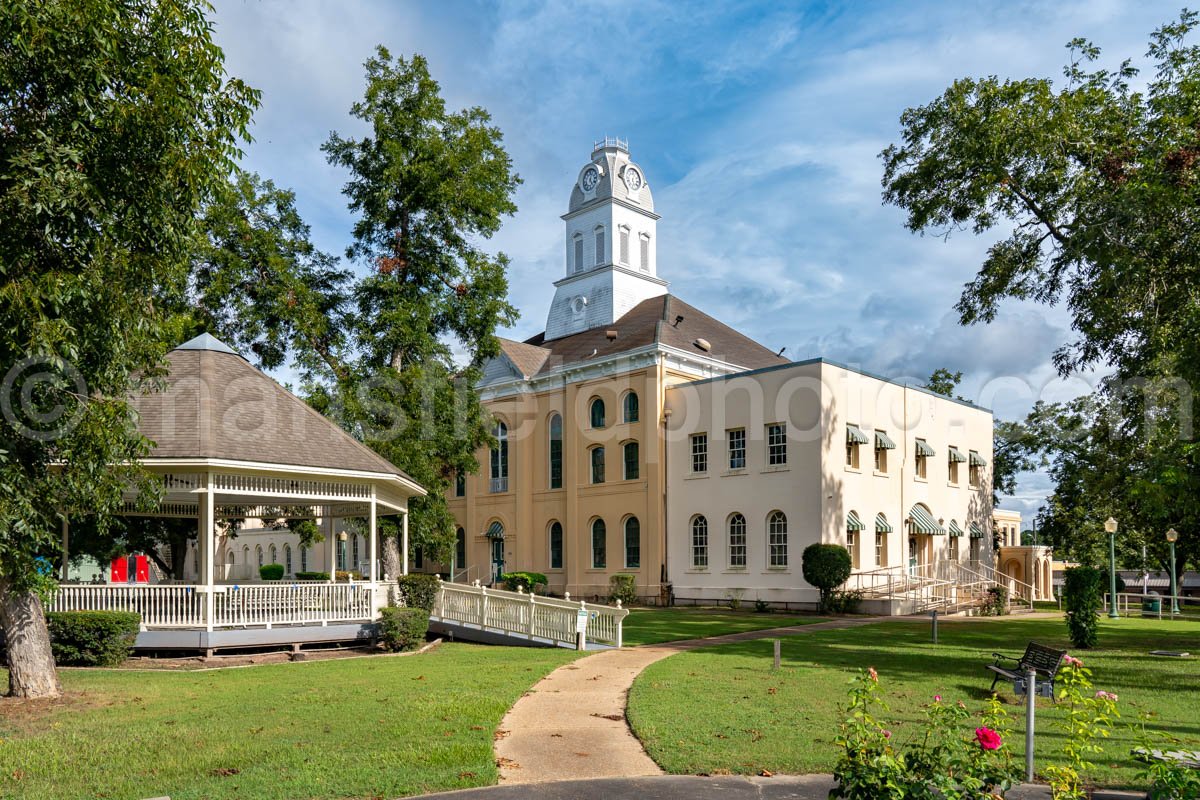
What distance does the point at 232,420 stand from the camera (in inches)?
809

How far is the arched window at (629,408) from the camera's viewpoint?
130 ft

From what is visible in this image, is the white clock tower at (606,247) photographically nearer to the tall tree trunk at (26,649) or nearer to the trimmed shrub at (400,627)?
the trimmed shrub at (400,627)

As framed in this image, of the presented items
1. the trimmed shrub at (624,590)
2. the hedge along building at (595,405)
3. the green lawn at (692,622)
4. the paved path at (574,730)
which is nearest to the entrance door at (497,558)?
the hedge along building at (595,405)

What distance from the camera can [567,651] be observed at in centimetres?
2011

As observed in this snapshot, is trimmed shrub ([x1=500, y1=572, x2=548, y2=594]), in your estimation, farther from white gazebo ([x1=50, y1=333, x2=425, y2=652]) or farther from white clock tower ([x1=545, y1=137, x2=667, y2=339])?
white gazebo ([x1=50, y1=333, x2=425, y2=652])

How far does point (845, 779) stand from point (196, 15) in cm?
1205

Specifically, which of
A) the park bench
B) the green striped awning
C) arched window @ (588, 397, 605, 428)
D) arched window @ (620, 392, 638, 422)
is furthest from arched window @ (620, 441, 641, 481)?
the park bench

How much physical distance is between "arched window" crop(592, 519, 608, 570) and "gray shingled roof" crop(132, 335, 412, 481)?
18827mm

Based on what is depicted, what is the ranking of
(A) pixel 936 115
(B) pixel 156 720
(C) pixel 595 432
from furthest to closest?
(C) pixel 595 432
(A) pixel 936 115
(B) pixel 156 720

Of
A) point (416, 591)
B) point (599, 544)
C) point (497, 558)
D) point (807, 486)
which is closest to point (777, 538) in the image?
point (807, 486)

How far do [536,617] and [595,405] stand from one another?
20739 mm

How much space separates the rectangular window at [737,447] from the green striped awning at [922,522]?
23.5 ft

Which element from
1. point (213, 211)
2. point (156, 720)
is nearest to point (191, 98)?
point (156, 720)

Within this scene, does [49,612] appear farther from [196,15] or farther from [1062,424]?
[1062,424]
